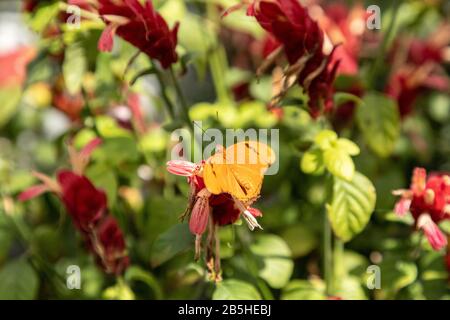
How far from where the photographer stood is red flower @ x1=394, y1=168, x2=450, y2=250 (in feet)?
3.71

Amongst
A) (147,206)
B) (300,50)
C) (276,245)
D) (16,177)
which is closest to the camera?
(300,50)

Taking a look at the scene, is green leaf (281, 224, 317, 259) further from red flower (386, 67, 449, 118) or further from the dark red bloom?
the dark red bloom

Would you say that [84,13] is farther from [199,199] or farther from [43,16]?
[199,199]

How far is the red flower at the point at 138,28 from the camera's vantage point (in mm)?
1081

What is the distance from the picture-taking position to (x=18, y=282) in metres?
1.37

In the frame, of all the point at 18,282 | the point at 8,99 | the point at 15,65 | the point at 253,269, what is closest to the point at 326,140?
the point at 253,269

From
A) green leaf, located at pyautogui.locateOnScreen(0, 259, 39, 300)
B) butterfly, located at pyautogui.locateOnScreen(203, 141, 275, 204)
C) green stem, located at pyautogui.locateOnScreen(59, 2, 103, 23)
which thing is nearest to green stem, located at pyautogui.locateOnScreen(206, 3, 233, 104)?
green stem, located at pyautogui.locateOnScreen(59, 2, 103, 23)

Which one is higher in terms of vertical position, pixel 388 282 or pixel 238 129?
pixel 238 129

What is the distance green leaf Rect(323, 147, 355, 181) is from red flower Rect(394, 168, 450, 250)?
0.33 ft

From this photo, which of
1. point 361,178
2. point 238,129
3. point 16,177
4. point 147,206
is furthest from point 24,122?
point 361,178

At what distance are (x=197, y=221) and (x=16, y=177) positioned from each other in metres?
0.83
